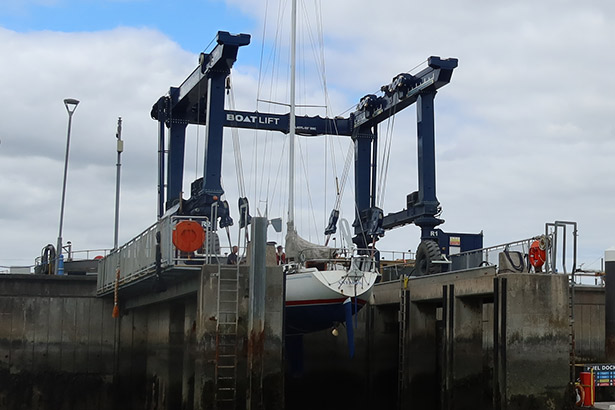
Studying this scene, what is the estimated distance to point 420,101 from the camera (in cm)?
3350

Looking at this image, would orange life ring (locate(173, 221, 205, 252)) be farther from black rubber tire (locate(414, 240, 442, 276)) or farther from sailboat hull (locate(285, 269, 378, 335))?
black rubber tire (locate(414, 240, 442, 276))

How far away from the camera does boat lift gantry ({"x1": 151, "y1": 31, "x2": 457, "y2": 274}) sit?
3000 cm

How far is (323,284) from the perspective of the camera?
85.6 feet

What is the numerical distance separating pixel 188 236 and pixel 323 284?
5.14 m

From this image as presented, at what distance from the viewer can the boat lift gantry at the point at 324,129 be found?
1181 inches

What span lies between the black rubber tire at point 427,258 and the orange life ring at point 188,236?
414 inches

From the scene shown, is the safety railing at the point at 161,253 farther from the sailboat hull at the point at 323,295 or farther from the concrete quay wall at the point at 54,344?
the concrete quay wall at the point at 54,344

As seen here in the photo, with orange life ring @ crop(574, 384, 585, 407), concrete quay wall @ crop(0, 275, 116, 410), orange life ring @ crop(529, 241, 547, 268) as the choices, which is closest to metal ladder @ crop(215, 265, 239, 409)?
orange life ring @ crop(529, 241, 547, 268)

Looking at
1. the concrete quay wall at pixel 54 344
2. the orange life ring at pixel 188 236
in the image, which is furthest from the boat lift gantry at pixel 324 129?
the orange life ring at pixel 188 236

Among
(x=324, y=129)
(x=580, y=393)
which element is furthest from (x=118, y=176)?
(x=580, y=393)

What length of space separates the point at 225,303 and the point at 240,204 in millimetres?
7639

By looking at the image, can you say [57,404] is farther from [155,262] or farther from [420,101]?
[420,101]

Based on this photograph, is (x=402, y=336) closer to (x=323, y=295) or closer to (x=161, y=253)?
(x=323, y=295)

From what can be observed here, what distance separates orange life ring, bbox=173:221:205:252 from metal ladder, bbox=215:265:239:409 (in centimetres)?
98
